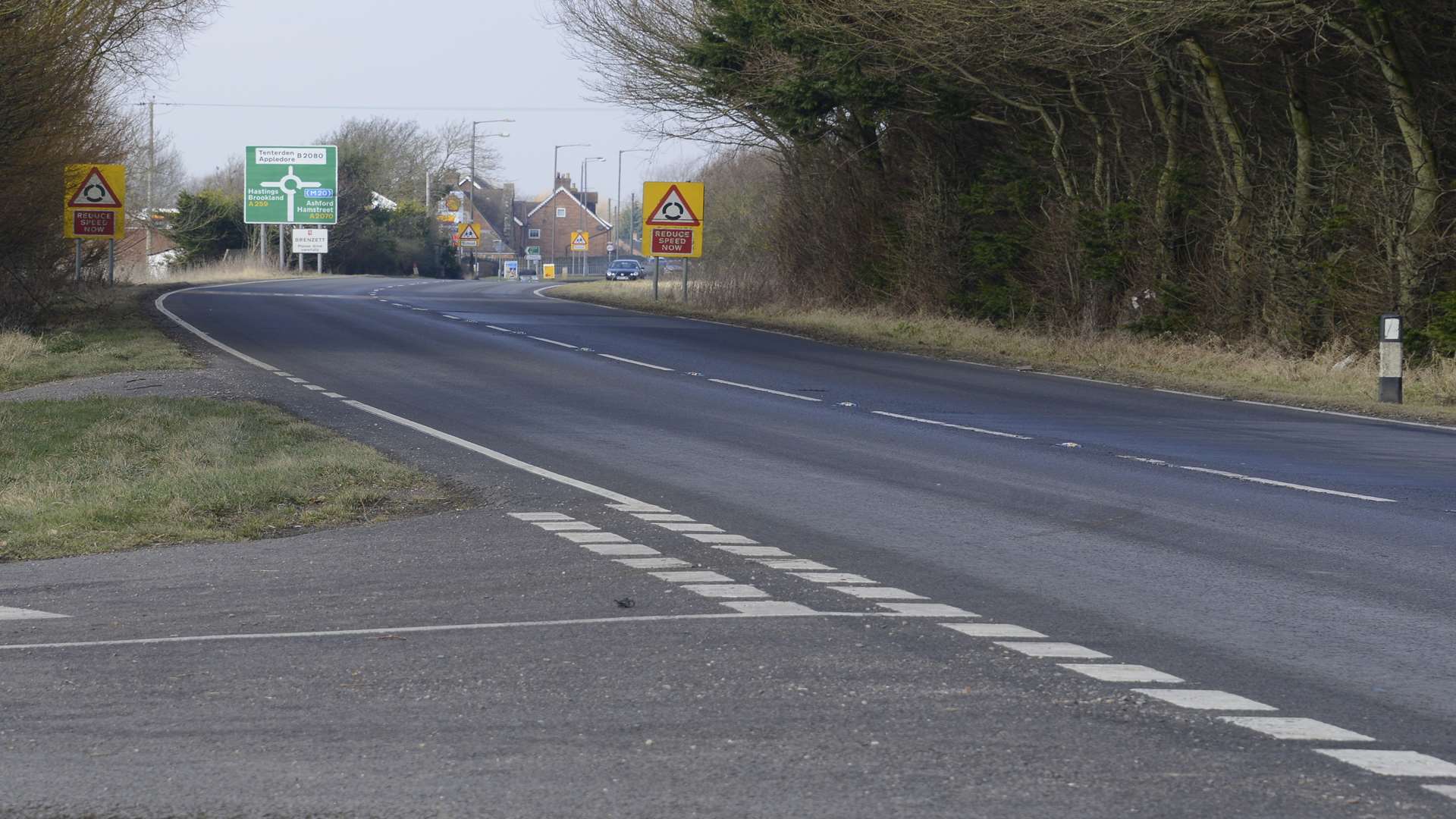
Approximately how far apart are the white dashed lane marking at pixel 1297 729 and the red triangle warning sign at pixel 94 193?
2964cm

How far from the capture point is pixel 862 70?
94.2 feet

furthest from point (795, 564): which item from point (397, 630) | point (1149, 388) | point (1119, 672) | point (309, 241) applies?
point (309, 241)

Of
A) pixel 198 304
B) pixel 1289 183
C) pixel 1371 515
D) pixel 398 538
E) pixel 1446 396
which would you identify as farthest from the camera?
pixel 198 304

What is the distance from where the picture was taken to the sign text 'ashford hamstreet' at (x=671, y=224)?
124ft

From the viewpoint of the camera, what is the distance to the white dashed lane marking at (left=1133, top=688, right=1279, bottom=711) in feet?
17.9

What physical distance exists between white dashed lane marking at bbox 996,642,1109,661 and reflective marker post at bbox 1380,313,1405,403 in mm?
12914

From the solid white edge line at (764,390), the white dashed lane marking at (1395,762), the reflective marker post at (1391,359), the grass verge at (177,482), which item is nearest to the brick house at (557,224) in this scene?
the solid white edge line at (764,390)

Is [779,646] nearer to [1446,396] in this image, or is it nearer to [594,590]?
[594,590]

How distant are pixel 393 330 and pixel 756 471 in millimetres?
17439

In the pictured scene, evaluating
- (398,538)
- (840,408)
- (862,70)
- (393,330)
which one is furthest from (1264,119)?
(398,538)

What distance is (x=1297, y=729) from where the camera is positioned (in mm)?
5191

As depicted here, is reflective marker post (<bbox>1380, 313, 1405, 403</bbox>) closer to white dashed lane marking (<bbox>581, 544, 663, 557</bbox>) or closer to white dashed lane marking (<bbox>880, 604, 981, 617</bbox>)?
white dashed lane marking (<bbox>581, 544, 663, 557</bbox>)

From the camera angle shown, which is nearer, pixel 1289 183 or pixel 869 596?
pixel 869 596

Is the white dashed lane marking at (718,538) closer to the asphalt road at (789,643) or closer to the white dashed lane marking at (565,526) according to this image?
the asphalt road at (789,643)
